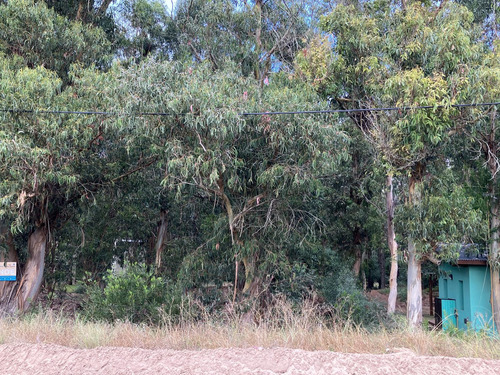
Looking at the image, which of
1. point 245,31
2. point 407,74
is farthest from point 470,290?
point 245,31

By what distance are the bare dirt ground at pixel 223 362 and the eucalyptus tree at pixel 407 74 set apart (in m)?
4.65

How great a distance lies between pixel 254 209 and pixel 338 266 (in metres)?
5.21

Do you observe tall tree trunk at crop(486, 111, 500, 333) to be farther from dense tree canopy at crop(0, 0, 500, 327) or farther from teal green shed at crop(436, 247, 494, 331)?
teal green shed at crop(436, 247, 494, 331)

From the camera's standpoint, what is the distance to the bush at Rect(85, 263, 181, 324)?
1121 cm

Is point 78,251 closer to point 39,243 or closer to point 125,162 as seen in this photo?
point 39,243

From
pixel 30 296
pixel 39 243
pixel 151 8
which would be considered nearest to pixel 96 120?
pixel 39 243

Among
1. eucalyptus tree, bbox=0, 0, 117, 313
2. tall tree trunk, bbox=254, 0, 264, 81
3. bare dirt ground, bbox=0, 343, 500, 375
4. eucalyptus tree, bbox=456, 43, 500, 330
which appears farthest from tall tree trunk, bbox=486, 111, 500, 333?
eucalyptus tree, bbox=0, 0, 117, 313

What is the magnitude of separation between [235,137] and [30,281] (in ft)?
27.3

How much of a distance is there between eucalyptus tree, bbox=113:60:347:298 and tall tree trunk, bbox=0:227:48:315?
19.7ft

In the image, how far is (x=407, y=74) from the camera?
10.2 metres

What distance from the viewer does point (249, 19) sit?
1695 cm

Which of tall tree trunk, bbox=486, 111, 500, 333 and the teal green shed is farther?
the teal green shed

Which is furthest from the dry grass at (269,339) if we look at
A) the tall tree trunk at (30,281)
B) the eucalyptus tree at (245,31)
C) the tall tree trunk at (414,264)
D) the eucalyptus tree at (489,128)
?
the eucalyptus tree at (245,31)

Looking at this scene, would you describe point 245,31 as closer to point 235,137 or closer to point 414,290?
point 235,137
